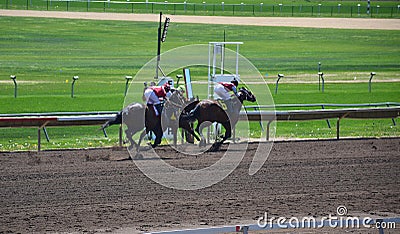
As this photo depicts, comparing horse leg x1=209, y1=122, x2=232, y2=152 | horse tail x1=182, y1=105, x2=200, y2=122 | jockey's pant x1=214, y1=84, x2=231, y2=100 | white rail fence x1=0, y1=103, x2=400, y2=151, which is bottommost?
horse leg x1=209, y1=122, x2=232, y2=152

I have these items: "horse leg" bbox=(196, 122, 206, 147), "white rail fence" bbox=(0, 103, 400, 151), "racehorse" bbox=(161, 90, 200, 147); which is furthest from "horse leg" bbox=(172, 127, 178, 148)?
"white rail fence" bbox=(0, 103, 400, 151)

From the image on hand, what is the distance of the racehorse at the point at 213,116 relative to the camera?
57.1 ft

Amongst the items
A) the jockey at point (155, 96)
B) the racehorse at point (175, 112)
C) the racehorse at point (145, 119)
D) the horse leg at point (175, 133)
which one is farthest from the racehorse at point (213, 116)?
the jockey at point (155, 96)

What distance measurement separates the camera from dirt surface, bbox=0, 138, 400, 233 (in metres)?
10.8

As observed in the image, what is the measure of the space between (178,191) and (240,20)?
144ft

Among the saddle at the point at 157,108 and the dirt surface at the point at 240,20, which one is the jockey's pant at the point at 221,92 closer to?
the saddle at the point at 157,108

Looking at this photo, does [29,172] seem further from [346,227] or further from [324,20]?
[324,20]

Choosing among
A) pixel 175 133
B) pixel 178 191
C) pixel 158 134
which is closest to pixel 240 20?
pixel 175 133

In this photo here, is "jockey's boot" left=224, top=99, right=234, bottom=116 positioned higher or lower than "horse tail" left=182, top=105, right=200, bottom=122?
higher

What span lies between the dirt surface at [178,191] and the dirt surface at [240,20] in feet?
125

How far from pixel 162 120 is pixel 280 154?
2466 millimetres

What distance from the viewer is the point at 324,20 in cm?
5912

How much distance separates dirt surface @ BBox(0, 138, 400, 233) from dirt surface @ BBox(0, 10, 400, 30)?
38.2 metres

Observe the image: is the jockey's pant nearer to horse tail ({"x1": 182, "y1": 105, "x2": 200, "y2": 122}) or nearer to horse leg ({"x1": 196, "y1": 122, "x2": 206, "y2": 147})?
horse tail ({"x1": 182, "y1": 105, "x2": 200, "y2": 122})
